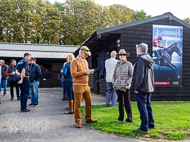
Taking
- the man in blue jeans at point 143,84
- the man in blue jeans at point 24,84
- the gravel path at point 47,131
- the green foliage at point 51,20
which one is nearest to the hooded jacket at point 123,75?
the man in blue jeans at point 143,84

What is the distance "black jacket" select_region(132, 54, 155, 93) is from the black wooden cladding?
4.73m

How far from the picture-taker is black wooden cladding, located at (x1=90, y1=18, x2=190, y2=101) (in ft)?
29.7

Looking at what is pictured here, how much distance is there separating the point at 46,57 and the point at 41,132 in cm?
1610

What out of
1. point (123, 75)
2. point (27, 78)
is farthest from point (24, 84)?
point (123, 75)

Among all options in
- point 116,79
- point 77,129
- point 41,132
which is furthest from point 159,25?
point 41,132

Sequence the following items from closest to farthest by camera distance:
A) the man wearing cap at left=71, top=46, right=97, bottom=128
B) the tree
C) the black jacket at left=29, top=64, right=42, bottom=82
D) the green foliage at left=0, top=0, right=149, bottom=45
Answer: the man wearing cap at left=71, top=46, right=97, bottom=128 → the black jacket at left=29, top=64, right=42, bottom=82 → the green foliage at left=0, top=0, right=149, bottom=45 → the tree

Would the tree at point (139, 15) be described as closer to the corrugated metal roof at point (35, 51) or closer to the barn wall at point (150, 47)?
the corrugated metal roof at point (35, 51)

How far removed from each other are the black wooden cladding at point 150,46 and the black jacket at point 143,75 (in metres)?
4.73

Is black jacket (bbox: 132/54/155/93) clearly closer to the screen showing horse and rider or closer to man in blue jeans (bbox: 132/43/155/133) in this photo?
man in blue jeans (bbox: 132/43/155/133)

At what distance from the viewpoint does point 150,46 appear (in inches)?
367

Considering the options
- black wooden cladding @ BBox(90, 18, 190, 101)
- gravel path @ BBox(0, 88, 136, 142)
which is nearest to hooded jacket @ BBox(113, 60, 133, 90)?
gravel path @ BBox(0, 88, 136, 142)

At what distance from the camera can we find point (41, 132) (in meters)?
4.33

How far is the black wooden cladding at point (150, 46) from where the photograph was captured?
905 centimetres

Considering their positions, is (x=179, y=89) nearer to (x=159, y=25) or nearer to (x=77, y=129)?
(x=159, y=25)
